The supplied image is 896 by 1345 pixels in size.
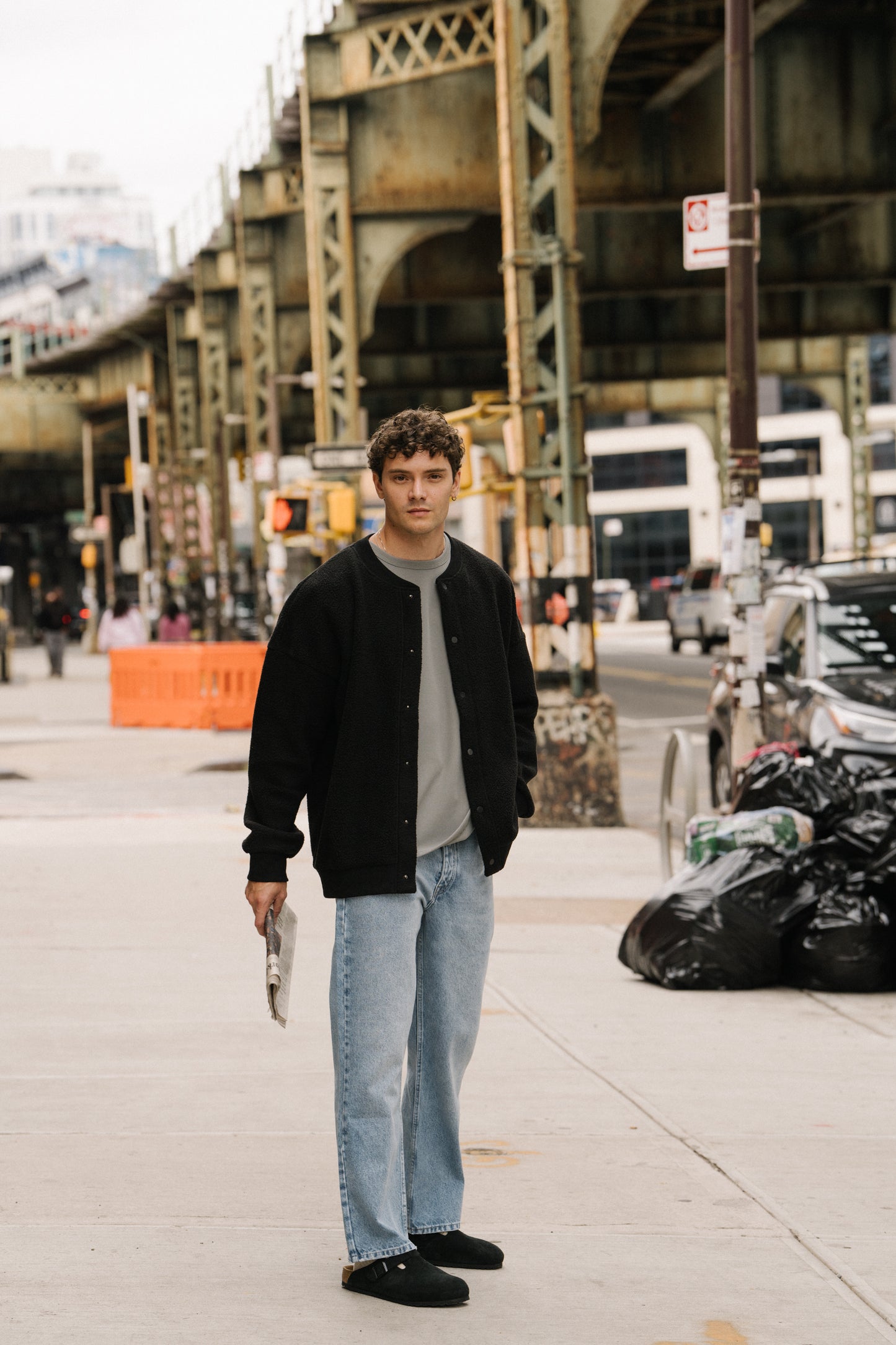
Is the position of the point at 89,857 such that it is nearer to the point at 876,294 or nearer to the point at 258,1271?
the point at 258,1271

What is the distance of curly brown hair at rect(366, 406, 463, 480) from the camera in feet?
13.4

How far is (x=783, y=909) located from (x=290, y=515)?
16.7m

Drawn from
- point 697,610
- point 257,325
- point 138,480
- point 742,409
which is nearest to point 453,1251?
point 742,409

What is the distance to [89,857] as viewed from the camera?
11477 millimetres

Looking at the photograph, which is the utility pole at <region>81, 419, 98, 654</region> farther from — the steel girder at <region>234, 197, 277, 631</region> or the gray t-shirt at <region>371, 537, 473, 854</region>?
the gray t-shirt at <region>371, 537, 473, 854</region>

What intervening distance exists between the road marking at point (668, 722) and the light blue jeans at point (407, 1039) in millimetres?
18306

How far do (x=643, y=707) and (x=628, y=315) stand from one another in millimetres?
7006

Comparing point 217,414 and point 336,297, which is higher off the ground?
point 336,297

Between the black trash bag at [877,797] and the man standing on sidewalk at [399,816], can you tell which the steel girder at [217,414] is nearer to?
the black trash bag at [877,797]

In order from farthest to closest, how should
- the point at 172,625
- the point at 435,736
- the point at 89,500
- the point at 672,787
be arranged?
the point at 89,500 < the point at 172,625 < the point at 672,787 < the point at 435,736

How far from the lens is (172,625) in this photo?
3653 centimetres

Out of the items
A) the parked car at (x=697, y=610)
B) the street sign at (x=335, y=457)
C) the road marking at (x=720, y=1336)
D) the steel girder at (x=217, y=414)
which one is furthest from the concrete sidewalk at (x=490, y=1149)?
the parked car at (x=697, y=610)

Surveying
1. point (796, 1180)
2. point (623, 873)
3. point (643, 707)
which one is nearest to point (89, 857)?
point (623, 873)

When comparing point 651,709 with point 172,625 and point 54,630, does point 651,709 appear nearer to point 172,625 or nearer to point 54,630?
point 172,625
